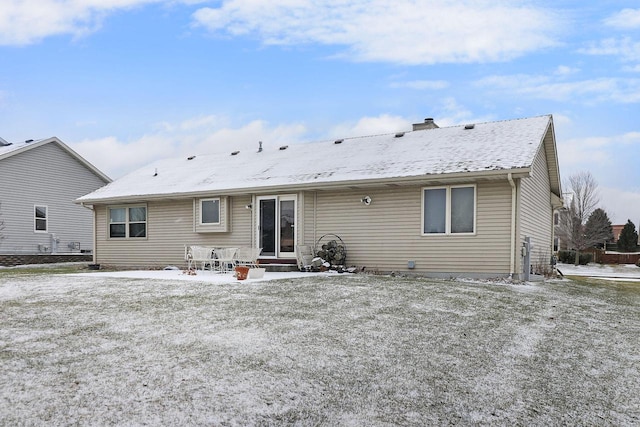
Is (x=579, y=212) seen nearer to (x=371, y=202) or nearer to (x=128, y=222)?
(x=371, y=202)

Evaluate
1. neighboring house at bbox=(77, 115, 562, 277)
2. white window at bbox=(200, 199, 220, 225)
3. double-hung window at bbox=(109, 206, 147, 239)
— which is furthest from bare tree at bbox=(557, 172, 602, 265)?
double-hung window at bbox=(109, 206, 147, 239)

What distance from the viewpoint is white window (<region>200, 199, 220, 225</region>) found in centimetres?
1441

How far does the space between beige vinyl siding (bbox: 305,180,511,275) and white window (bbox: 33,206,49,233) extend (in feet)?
48.1

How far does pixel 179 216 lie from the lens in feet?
50.0

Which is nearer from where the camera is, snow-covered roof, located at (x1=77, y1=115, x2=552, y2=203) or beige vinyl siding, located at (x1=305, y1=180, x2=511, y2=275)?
beige vinyl siding, located at (x1=305, y1=180, x2=511, y2=275)

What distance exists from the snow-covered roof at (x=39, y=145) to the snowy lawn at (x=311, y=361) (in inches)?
607

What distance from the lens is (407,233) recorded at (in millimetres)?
11961

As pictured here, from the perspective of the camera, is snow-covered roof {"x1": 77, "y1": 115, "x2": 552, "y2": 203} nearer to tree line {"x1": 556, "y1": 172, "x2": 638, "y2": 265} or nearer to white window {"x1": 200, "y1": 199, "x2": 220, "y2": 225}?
white window {"x1": 200, "y1": 199, "x2": 220, "y2": 225}

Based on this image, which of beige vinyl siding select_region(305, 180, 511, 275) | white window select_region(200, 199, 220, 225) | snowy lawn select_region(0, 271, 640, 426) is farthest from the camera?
white window select_region(200, 199, 220, 225)

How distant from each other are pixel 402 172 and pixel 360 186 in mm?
1086

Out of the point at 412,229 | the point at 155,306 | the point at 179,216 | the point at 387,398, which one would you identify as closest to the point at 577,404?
the point at 387,398

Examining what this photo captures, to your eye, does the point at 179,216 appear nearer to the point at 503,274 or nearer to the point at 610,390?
the point at 503,274

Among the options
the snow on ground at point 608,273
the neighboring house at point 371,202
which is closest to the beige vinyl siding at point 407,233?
the neighboring house at point 371,202

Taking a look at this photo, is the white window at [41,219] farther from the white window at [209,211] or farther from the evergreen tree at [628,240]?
the evergreen tree at [628,240]
